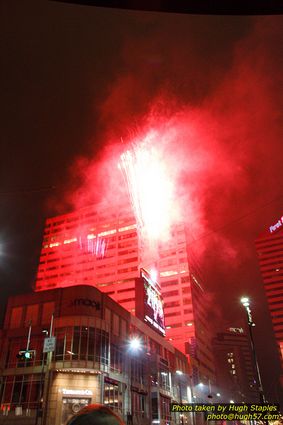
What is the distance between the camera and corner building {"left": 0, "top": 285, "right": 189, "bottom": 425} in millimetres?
39719

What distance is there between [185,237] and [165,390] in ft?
284

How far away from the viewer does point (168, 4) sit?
195 inches

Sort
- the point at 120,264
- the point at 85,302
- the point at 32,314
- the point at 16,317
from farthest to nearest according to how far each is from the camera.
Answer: the point at 120,264
the point at 16,317
the point at 32,314
the point at 85,302

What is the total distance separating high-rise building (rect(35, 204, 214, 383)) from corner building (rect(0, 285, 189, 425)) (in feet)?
205

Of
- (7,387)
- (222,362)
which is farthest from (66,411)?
(222,362)

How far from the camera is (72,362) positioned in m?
41.2

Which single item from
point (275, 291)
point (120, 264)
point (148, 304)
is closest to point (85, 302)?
point (148, 304)

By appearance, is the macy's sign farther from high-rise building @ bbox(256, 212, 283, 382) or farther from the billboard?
high-rise building @ bbox(256, 212, 283, 382)

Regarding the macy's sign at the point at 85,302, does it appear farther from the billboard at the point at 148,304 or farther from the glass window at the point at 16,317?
the billboard at the point at 148,304

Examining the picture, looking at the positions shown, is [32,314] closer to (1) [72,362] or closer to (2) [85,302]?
(2) [85,302]

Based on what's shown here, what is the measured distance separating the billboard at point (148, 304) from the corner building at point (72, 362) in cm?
1233

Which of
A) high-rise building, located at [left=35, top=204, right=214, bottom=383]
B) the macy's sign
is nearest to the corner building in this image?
the macy's sign

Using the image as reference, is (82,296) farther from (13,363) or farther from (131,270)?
(131,270)

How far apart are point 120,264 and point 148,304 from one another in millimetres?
54969
